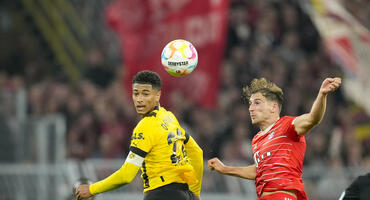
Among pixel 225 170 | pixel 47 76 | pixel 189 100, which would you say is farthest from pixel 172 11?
pixel 225 170

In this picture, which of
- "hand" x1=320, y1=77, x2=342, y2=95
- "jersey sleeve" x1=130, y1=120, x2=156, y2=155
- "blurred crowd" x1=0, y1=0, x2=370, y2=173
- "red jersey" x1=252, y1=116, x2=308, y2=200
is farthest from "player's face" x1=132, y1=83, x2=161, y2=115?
"blurred crowd" x1=0, y1=0, x2=370, y2=173

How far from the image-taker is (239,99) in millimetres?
16266

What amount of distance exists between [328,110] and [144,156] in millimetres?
8982

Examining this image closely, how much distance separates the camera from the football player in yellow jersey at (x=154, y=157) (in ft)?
25.6

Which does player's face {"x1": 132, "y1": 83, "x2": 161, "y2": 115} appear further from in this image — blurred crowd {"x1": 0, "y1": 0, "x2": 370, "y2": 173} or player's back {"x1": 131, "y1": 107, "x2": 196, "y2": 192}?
blurred crowd {"x1": 0, "y1": 0, "x2": 370, "y2": 173}

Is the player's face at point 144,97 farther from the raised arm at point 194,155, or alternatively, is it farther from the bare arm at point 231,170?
the bare arm at point 231,170

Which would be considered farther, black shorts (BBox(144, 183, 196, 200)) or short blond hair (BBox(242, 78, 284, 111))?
short blond hair (BBox(242, 78, 284, 111))

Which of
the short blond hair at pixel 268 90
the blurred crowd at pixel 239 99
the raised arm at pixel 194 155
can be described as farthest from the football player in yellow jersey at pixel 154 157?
the blurred crowd at pixel 239 99

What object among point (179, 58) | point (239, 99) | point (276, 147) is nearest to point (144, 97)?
point (179, 58)

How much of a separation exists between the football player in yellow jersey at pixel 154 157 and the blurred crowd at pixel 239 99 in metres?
6.40

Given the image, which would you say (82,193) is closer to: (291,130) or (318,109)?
(291,130)

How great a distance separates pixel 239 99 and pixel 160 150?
27.7 ft

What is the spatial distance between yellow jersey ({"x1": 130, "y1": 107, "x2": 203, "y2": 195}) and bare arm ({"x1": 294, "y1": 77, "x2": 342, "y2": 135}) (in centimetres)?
124

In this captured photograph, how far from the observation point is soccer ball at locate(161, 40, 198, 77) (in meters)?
8.71
